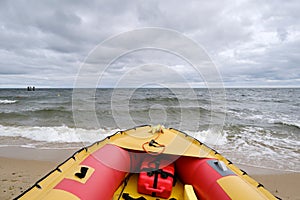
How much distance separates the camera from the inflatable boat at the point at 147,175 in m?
1.99

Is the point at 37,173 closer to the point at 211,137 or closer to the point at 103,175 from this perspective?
the point at 103,175

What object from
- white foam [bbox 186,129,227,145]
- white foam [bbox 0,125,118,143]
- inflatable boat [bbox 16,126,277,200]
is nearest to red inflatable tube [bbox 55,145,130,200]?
inflatable boat [bbox 16,126,277,200]

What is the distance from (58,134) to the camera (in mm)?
7348

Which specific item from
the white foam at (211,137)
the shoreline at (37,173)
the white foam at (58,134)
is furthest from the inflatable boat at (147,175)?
the white foam at (58,134)

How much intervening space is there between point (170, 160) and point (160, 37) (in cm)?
229

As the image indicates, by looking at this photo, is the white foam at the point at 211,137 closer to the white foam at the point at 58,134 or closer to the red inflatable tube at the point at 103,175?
the white foam at the point at 58,134

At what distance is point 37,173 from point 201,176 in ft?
11.2

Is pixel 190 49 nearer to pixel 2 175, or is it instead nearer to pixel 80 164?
pixel 80 164

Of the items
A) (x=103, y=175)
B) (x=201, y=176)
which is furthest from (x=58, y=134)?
(x=201, y=176)

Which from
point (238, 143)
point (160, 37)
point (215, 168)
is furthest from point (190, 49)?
point (238, 143)

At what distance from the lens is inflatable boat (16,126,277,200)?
6.53ft

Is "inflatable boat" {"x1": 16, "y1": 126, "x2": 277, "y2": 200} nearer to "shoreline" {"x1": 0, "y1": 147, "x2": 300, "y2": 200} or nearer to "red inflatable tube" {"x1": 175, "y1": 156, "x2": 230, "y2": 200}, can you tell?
"red inflatable tube" {"x1": 175, "y1": 156, "x2": 230, "y2": 200}

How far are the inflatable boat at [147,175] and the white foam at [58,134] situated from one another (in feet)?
12.8

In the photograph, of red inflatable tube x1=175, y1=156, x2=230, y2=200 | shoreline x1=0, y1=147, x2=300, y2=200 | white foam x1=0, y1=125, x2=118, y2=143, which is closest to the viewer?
red inflatable tube x1=175, y1=156, x2=230, y2=200
